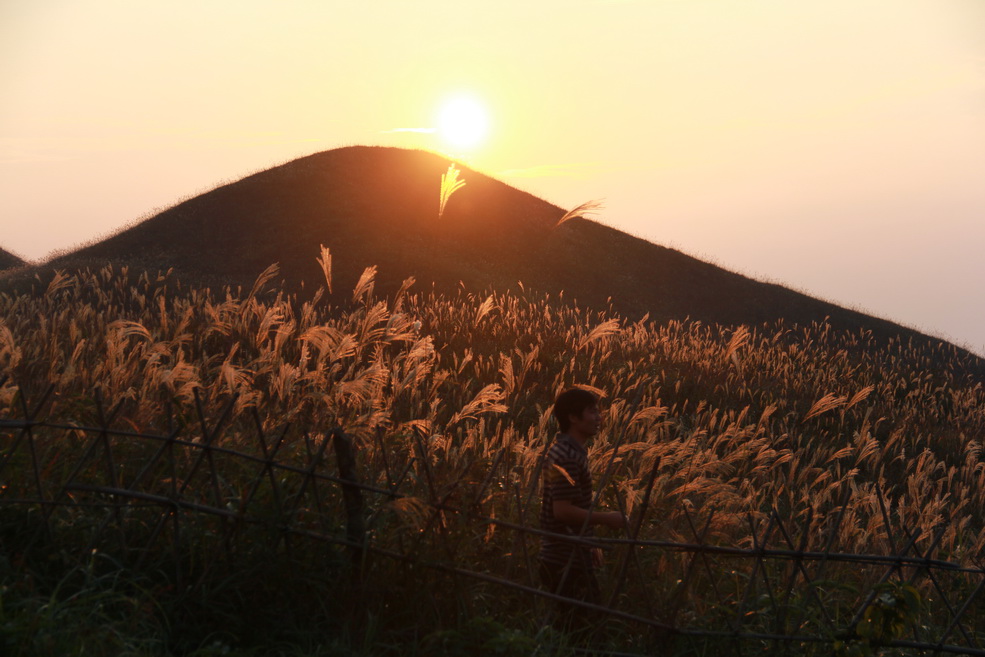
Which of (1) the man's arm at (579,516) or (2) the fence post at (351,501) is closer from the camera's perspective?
(2) the fence post at (351,501)

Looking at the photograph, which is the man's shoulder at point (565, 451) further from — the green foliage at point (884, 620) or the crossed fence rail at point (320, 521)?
the green foliage at point (884, 620)

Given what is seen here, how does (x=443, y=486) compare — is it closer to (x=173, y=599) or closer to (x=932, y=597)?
(x=173, y=599)

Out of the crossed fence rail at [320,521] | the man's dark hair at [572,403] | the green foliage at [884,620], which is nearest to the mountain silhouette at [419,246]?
the crossed fence rail at [320,521]

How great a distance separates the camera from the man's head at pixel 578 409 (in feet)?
14.4

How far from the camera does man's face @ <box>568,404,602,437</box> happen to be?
4375 millimetres

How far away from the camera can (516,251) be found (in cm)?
3544

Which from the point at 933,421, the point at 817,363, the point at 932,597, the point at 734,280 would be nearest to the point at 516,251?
the point at 734,280

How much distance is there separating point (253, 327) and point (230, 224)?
25557 millimetres

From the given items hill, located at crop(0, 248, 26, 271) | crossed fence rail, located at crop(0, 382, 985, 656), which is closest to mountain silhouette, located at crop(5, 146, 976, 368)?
hill, located at crop(0, 248, 26, 271)

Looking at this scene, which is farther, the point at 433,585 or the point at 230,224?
the point at 230,224

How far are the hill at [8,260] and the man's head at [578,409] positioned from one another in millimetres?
42760

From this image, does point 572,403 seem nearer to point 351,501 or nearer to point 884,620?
point 351,501

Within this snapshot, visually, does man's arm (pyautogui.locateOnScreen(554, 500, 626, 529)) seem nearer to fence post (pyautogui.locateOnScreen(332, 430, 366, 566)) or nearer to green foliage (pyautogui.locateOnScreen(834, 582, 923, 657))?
fence post (pyautogui.locateOnScreen(332, 430, 366, 566))

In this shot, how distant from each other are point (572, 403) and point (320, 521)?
1386mm
